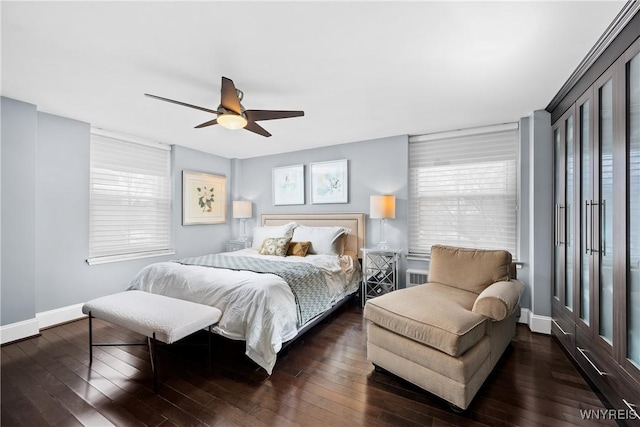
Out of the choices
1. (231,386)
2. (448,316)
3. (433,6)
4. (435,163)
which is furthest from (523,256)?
(231,386)

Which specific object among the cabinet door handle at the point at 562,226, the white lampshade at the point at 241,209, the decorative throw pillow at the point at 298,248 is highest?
the white lampshade at the point at 241,209

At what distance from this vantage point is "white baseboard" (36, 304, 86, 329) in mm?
2988

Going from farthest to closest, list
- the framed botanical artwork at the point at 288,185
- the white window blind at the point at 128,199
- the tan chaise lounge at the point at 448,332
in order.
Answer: the framed botanical artwork at the point at 288,185
the white window blind at the point at 128,199
the tan chaise lounge at the point at 448,332

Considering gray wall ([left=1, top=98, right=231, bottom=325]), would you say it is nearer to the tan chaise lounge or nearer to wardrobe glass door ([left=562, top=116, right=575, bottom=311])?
the tan chaise lounge

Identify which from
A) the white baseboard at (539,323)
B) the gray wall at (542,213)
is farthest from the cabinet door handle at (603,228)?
the white baseboard at (539,323)

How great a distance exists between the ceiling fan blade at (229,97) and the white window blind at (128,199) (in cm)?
263

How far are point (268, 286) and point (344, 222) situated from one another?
2218mm

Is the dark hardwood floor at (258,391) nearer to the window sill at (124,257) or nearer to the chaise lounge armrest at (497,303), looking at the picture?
the chaise lounge armrest at (497,303)

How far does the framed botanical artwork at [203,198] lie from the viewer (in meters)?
4.52

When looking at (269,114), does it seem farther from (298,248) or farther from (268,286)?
(298,248)

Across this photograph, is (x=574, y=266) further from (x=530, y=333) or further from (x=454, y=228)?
(x=454, y=228)

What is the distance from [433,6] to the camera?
4.96 ft

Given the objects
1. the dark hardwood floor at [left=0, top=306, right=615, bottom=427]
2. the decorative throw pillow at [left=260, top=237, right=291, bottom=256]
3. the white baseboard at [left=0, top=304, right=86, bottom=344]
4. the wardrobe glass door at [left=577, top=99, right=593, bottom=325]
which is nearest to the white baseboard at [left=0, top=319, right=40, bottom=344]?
the white baseboard at [left=0, top=304, right=86, bottom=344]

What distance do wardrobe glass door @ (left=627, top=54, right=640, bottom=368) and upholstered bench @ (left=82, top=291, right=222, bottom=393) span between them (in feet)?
8.98
